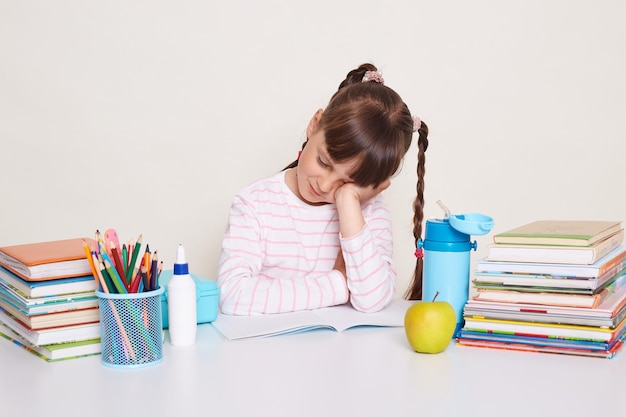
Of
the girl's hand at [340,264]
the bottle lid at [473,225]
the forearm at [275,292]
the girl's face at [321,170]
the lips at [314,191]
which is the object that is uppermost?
the girl's face at [321,170]

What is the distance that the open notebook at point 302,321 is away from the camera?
131 centimetres

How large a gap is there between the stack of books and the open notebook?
249mm

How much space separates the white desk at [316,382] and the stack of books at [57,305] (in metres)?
0.03

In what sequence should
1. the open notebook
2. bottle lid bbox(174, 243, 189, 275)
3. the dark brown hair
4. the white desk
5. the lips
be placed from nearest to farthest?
the white desk → bottle lid bbox(174, 243, 189, 275) → the open notebook → the dark brown hair → the lips

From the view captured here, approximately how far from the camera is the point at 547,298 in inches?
47.0

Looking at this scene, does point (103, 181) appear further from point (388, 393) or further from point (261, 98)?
point (388, 393)

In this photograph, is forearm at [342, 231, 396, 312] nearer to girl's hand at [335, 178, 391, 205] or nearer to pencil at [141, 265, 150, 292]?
girl's hand at [335, 178, 391, 205]

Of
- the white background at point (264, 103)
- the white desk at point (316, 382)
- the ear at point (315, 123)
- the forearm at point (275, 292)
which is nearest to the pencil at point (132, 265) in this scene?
the white desk at point (316, 382)

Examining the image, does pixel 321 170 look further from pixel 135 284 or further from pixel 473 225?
pixel 135 284

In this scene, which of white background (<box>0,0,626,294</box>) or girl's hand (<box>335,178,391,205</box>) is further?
white background (<box>0,0,626,294</box>)

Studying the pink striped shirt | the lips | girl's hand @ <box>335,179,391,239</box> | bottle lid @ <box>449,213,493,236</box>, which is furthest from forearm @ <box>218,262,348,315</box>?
bottle lid @ <box>449,213,493,236</box>

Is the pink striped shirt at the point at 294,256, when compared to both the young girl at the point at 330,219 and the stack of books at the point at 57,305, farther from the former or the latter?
the stack of books at the point at 57,305

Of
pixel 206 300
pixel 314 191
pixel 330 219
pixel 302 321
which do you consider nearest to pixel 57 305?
pixel 206 300

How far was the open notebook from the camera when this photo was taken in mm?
1306
